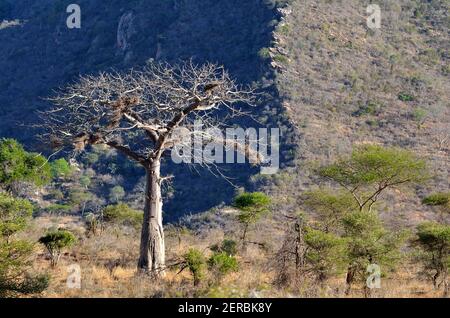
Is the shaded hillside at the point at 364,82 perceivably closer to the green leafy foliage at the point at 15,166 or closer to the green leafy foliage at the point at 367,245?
the green leafy foliage at the point at 15,166

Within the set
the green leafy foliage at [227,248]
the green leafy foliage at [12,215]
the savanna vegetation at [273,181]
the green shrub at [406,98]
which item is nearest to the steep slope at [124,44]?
the savanna vegetation at [273,181]

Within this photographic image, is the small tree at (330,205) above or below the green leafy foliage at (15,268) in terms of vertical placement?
above

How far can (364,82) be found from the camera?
34469 millimetres

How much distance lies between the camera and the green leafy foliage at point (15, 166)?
1908cm

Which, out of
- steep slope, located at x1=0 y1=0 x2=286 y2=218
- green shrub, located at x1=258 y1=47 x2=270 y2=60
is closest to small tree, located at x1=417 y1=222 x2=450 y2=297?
steep slope, located at x1=0 y1=0 x2=286 y2=218

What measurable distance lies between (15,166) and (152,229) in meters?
→ 10.1

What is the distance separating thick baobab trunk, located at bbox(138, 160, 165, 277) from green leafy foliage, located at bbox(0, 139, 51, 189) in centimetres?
936

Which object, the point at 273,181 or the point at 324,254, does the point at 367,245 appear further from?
the point at 273,181

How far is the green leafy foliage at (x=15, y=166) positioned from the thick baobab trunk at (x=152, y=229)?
9.36 meters

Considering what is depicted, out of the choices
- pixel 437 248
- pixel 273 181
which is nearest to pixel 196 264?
pixel 437 248

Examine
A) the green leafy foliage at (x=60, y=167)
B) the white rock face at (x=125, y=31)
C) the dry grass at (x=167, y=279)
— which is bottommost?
the dry grass at (x=167, y=279)

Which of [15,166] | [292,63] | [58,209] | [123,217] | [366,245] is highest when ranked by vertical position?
[292,63]
